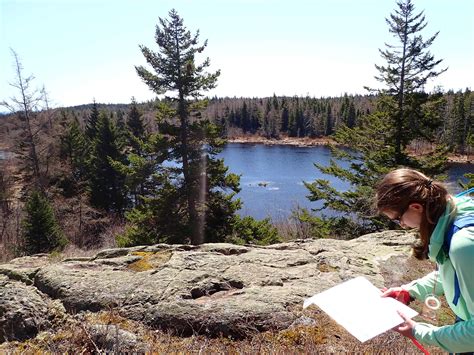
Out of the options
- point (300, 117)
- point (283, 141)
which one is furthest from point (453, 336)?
point (300, 117)

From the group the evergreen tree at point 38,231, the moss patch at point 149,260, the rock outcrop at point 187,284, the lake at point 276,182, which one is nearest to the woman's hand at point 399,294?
the rock outcrop at point 187,284

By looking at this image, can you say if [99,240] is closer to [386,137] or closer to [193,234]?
[193,234]

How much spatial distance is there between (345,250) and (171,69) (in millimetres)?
11684

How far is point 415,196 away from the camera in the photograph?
1745 mm

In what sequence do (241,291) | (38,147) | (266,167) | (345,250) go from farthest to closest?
(266,167) < (38,147) < (345,250) < (241,291)

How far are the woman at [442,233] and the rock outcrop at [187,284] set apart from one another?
1875 millimetres

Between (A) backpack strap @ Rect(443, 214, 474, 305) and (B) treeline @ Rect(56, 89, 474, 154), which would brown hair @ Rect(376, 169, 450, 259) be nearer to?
(A) backpack strap @ Rect(443, 214, 474, 305)

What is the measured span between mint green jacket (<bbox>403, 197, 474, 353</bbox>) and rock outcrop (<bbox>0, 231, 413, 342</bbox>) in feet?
6.04

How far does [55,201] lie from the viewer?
2502cm

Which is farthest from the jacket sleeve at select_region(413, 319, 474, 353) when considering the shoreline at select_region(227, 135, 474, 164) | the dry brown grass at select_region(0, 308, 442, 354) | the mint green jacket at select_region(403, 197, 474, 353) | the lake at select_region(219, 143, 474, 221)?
the shoreline at select_region(227, 135, 474, 164)

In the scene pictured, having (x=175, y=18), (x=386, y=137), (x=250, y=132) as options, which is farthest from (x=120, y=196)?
(x=250, y=132)

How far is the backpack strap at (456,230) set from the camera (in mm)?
1602

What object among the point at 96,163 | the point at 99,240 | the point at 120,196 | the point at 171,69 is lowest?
the point at 99,240

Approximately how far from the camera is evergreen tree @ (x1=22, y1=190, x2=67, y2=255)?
50.6ft
